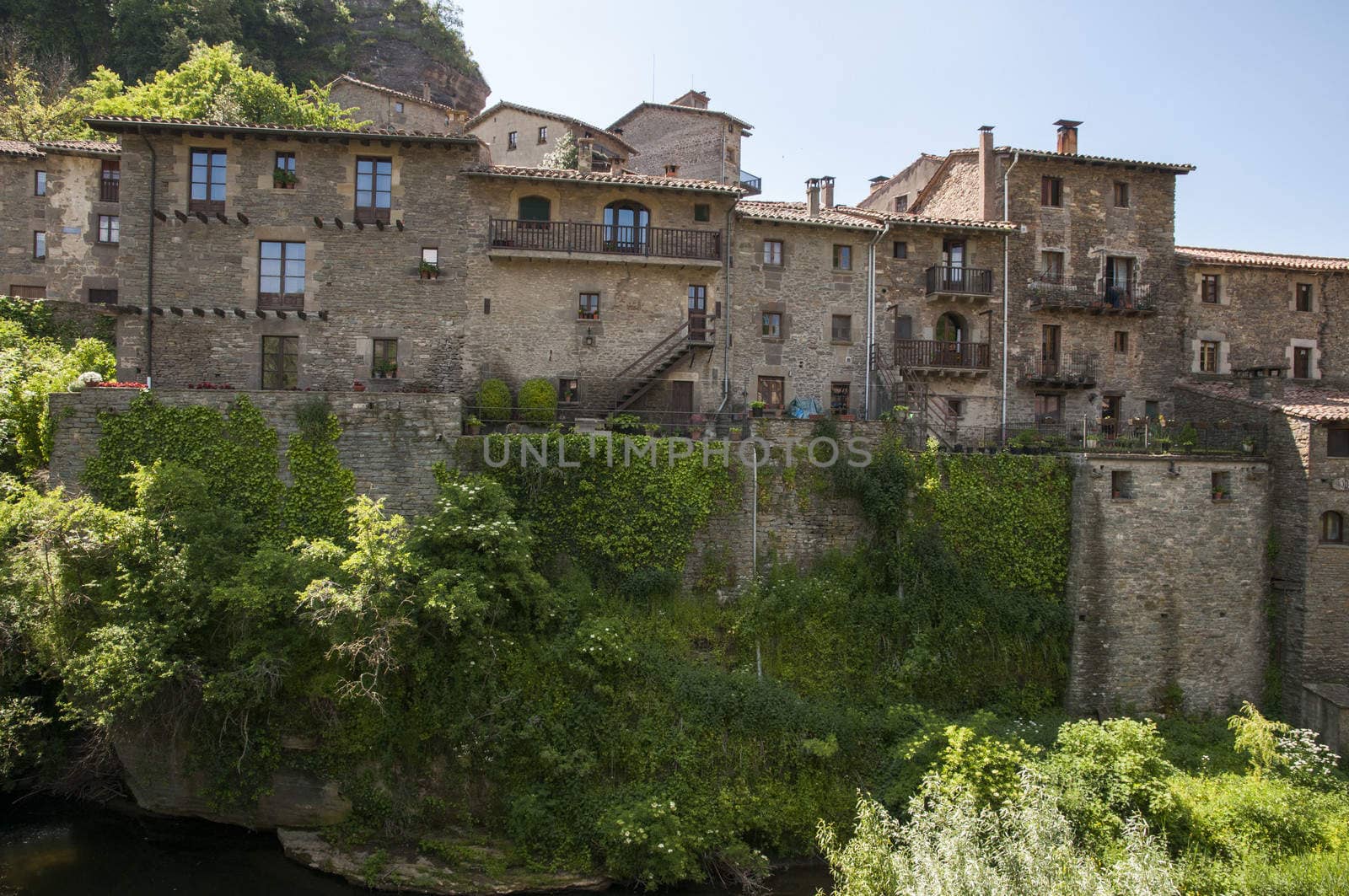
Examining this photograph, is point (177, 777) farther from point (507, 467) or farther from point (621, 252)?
point (621, 252)

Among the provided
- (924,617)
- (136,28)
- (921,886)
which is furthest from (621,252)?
(136,28)

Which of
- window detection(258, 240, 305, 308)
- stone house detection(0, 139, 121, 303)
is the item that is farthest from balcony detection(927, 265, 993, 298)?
stone house detection(0, 139, 121, 303)

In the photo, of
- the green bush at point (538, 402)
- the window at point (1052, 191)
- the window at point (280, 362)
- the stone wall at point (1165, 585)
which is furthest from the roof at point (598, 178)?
the stone wall at point (1165, 585)

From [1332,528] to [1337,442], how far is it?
2.37 metres

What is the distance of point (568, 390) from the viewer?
25375 mm

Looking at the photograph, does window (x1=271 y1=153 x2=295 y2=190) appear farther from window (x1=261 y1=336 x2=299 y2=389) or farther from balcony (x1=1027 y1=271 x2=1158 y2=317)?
balcony (x1=1027 y1=271 x2=1158 y2=317)

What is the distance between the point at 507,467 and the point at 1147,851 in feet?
48.6

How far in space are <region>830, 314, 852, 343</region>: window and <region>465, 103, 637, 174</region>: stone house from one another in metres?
13.4

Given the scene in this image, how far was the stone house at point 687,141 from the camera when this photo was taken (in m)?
37.6

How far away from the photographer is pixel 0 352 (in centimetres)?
2117

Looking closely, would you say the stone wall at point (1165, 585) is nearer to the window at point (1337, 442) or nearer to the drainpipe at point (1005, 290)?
the window at point (1337, 442)

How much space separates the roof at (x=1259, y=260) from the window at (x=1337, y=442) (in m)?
9.48

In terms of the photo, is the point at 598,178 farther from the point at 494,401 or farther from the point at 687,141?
the point at 687,141

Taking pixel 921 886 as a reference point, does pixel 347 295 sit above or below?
above
